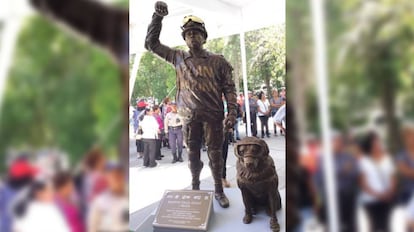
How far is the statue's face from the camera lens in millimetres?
1875

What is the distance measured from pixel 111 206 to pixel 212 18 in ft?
5.95

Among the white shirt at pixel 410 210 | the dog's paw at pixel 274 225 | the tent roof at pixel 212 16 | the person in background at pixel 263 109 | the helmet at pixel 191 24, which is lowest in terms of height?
the dog's paw at pixel 274 225

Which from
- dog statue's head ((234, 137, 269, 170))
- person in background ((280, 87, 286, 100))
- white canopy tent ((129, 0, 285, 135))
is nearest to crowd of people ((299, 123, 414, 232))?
dog statue's head ((234, 137, 269, 170))

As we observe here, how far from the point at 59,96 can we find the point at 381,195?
1.24 m

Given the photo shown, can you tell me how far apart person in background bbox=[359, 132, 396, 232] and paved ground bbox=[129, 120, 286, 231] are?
2.71 ft

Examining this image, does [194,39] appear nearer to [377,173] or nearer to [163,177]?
[163,177]

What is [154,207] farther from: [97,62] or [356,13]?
[356,13]

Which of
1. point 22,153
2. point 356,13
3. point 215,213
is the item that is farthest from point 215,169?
point 356,13

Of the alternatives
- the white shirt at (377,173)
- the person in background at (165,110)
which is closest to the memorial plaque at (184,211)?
the person in background at (165,110)

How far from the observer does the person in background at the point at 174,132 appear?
226 cm

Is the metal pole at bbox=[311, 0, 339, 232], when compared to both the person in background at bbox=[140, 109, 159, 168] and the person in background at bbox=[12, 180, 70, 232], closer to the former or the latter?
the person in background at bbox=[12, 180, 70, 232]

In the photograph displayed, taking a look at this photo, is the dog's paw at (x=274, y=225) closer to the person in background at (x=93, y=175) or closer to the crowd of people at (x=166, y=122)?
the crowd of people at (x=166, y=122)

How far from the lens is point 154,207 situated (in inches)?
78.0

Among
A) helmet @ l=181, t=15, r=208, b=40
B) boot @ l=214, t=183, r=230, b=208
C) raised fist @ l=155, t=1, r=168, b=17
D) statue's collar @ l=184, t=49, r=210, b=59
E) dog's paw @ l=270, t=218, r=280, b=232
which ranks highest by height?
raised fist @ l=155, t=1, r=168, b=17
